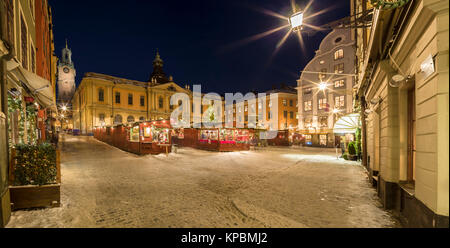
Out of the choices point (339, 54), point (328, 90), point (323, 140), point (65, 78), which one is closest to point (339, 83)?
point (328, 90)

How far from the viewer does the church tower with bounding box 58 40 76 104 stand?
65375mm

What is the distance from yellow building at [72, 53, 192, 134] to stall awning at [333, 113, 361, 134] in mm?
36105

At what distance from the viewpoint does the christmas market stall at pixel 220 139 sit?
Answer: 2062 centimetres

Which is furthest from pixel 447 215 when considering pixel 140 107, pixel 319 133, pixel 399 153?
pixel 140 107

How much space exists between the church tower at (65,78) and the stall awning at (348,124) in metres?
80.1

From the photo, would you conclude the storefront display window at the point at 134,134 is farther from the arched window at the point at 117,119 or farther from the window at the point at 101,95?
the window at the point at 101,95

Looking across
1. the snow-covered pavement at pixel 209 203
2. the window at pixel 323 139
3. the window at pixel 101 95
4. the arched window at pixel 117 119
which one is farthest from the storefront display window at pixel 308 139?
the window at pixel 101 95

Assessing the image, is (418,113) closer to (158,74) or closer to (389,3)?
(389,3)

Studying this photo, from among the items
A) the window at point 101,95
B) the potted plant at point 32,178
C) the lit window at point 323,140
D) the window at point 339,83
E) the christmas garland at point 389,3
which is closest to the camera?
the christmas garland at point 389,3

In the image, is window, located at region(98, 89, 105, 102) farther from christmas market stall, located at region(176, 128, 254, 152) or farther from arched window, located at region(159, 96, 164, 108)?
christmas market stall, located at region(176, 128, 254, 152)

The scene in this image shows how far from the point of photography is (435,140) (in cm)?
264
